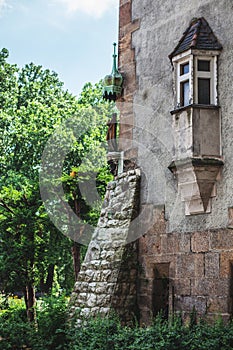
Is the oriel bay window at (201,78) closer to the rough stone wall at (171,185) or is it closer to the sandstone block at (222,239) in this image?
the rough stone wall at (171,185)

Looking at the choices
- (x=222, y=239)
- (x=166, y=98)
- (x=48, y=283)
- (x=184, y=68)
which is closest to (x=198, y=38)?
(x=184, y=68)

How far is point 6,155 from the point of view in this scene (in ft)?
79.7

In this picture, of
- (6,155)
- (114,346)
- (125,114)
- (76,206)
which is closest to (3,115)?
(6,155)

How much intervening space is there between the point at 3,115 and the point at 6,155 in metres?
1.65

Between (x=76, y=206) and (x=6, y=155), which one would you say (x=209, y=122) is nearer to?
(x=76, y=206)

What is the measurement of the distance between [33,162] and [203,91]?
15.4m

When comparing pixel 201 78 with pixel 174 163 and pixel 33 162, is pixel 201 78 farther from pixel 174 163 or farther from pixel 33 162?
pixel 33 162

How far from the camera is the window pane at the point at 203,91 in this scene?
30.5 ft

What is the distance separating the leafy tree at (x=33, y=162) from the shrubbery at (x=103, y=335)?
310 centimetres

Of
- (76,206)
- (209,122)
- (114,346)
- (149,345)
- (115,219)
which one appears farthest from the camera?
(76,206)

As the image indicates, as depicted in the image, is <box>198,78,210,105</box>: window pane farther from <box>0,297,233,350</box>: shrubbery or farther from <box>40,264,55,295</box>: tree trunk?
<box>40,264,55,295</box>: tree trunk

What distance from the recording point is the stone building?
899 centimetres

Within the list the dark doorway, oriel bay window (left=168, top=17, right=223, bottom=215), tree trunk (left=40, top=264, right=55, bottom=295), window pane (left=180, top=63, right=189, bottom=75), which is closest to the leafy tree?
tree trunk (left=40, top=264, right=55, bottom=295)

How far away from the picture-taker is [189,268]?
9352 mm
